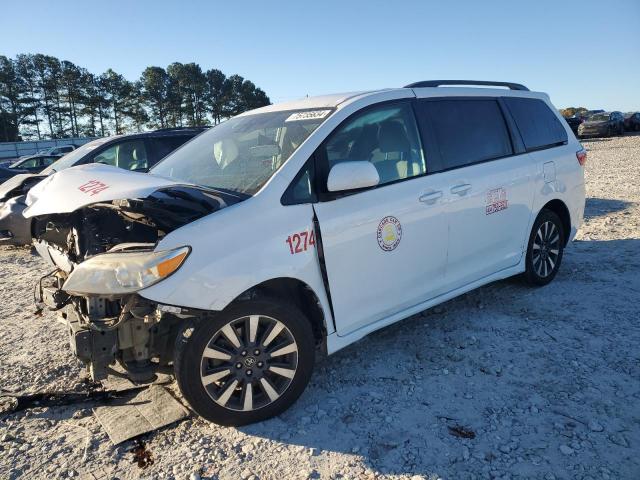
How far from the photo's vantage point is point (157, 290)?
2467mm

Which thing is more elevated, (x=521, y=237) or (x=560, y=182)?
(x=560, y=182)

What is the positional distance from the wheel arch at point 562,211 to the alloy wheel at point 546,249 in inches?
6.4

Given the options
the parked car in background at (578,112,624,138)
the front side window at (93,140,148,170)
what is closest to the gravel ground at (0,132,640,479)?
the front side window at (93,140,148,170)

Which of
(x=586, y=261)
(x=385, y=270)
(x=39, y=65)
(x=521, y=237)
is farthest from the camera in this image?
(x=39, y=65)

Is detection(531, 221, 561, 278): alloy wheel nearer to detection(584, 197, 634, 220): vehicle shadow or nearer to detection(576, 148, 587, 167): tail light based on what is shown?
detection(576, 148, 587, 167): tail light

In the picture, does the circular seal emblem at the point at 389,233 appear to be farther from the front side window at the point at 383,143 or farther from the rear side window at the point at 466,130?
the rear side window at the point at 466,130

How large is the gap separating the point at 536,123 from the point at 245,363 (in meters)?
3.73

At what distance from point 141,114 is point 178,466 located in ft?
220

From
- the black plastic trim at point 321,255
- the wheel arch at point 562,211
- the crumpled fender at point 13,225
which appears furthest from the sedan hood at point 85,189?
the crumpled fender at point 13,225

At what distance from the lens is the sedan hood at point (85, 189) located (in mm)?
2662

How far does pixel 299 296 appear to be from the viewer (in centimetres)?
315

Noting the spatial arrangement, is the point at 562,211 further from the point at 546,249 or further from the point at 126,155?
the point at 126,155

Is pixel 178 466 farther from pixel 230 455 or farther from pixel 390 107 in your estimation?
pixel 390 107

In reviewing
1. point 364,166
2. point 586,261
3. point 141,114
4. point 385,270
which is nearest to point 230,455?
point 385,270
